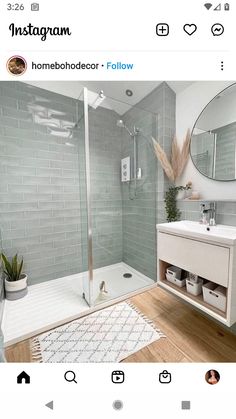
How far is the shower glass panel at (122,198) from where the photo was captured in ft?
5.33

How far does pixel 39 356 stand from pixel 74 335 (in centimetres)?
22

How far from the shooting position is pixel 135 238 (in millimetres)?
1973

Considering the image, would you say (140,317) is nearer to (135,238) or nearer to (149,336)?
(149,336)

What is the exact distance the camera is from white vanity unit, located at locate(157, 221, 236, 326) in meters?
0.86
